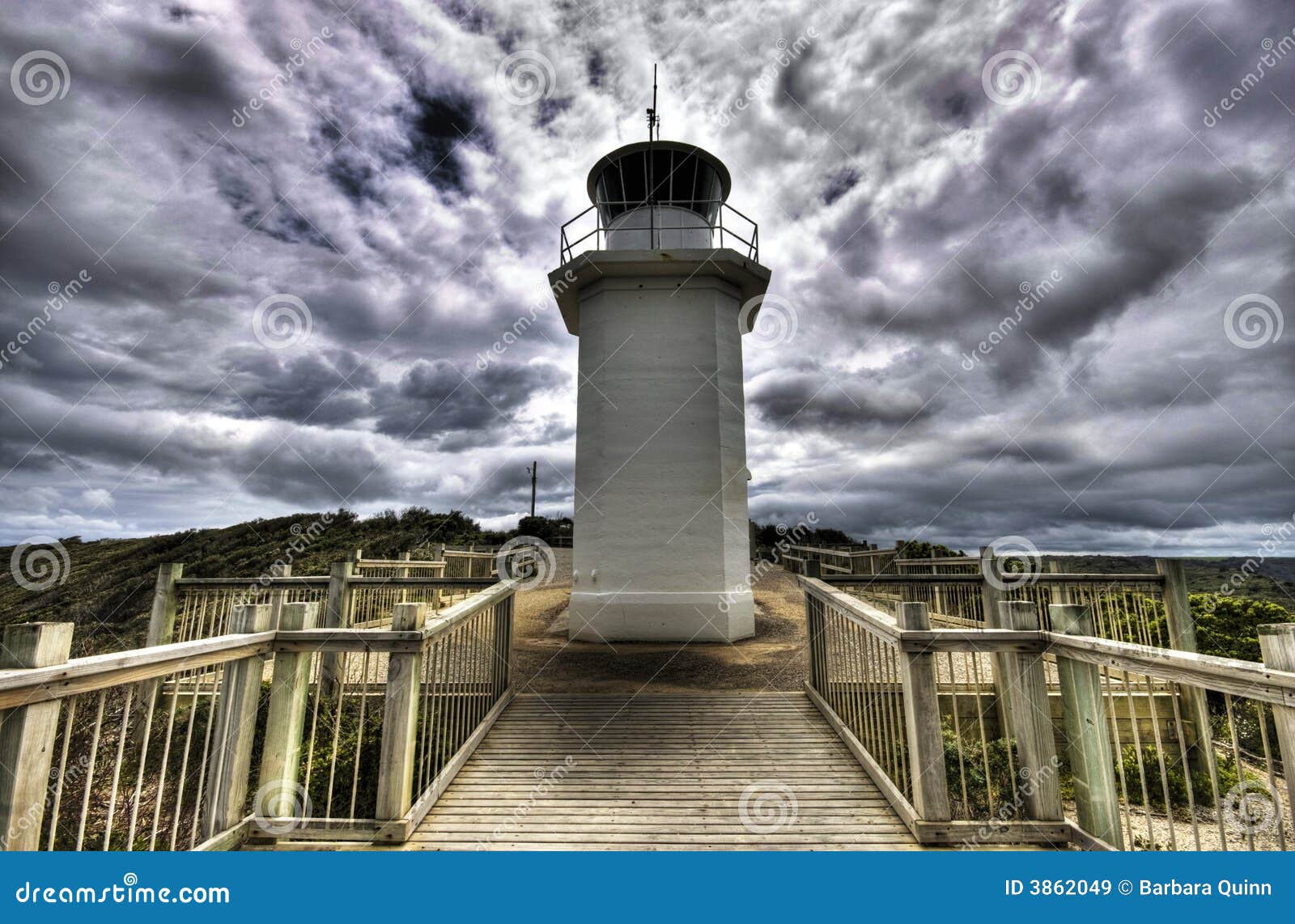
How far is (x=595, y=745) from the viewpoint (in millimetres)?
5008

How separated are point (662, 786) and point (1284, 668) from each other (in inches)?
141

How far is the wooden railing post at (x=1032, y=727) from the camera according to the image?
11.7 feet

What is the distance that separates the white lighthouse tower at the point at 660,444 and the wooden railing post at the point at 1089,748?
6103 millimetres

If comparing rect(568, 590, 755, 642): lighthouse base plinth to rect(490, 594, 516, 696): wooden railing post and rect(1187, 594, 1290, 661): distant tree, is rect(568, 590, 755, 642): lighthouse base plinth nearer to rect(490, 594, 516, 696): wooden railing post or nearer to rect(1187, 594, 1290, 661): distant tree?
rect(490, 594, 516, 696): wooden railing post

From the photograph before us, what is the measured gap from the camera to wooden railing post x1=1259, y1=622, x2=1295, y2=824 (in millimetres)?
2143

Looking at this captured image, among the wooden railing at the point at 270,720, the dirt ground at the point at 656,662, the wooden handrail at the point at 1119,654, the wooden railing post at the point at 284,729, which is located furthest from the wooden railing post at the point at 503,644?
the wooden handrail at the point at 1119,654

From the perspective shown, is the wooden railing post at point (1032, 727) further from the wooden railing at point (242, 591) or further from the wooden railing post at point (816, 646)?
the wooden railing at point (242, 591)

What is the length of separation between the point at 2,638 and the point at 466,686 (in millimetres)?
3301

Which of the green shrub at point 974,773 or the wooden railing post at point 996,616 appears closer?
the wooden railing post at point 996,616

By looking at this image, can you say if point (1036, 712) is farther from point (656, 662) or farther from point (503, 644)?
point (656, 662)

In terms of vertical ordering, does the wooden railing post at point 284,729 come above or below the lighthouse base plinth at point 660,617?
below

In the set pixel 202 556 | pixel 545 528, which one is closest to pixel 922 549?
pixel 545 528

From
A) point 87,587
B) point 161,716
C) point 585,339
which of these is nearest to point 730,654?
point 585,339

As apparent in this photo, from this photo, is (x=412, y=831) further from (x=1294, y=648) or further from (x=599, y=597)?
(x=599, y=597)
